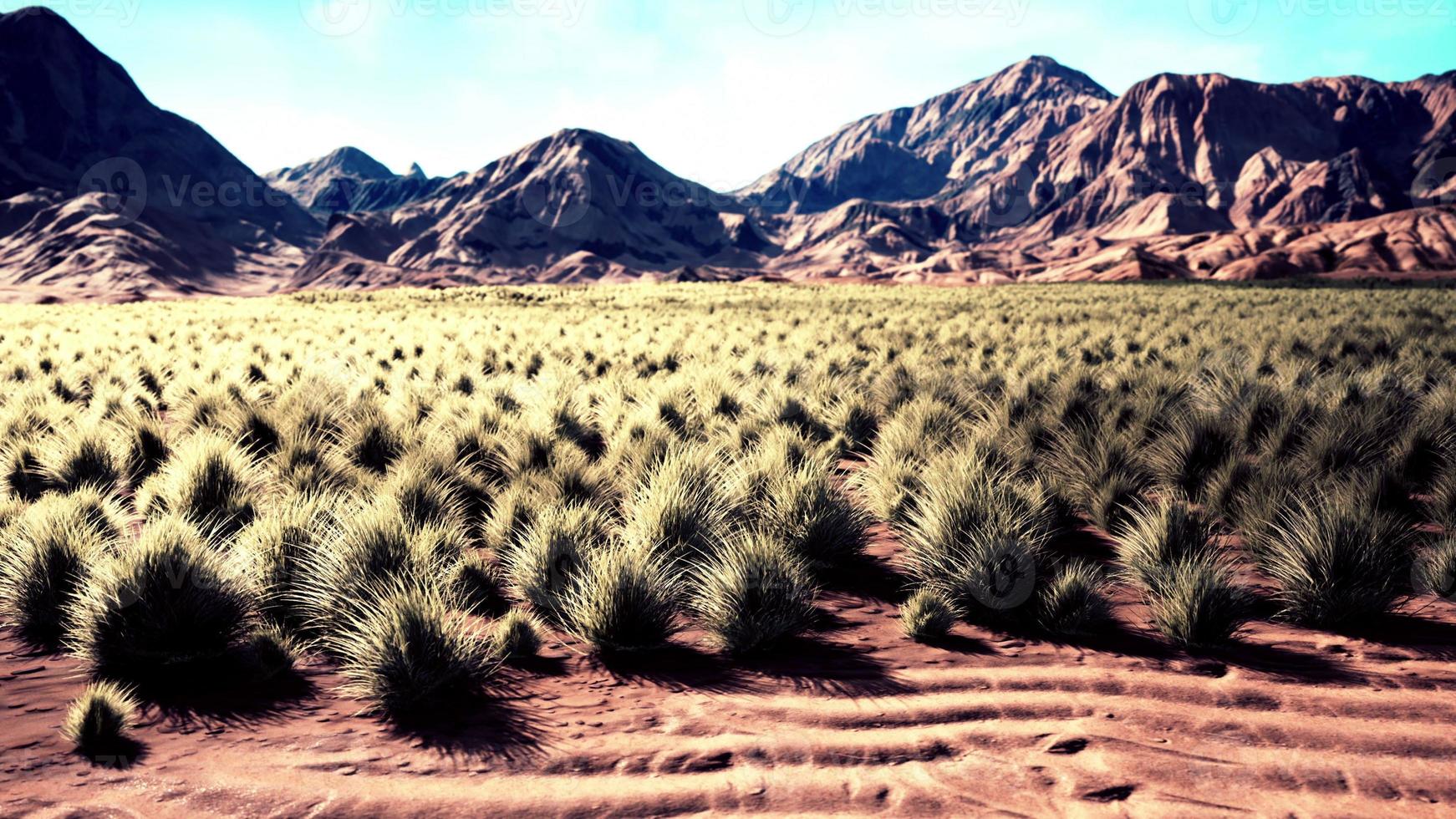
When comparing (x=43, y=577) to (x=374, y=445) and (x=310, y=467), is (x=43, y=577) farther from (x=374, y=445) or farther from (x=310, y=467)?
(x=374, y=445)

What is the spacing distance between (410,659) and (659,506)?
1867 millimetres

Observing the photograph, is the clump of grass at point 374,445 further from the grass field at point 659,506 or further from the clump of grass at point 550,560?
the clump of grass at point 550,560

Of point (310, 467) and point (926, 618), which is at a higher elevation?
point (310, 467)

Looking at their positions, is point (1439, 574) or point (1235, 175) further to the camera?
point (1235, 175)

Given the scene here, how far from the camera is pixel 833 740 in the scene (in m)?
3.08

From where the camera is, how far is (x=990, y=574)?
13.9 ft

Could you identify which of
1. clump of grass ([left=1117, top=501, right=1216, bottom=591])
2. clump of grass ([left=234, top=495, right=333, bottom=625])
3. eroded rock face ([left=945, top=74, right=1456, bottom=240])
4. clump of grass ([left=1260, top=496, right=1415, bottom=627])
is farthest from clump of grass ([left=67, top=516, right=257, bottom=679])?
eroded rock face ([left=945, top=74, right=1456, bottom=240])

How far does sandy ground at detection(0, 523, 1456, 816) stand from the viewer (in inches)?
107

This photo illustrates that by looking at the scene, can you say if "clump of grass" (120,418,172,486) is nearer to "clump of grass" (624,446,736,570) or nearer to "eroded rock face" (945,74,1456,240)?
"clump of grass" (624,446,736,570)

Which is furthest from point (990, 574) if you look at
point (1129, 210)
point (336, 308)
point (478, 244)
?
point (1129, 210)

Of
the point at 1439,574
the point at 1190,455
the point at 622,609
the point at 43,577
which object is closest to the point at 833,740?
the point at 622,609

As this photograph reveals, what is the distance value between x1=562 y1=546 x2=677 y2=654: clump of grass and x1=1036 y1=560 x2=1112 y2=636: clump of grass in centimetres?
192

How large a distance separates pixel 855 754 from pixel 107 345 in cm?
1702

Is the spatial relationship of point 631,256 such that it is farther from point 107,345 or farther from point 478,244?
point 107,345
